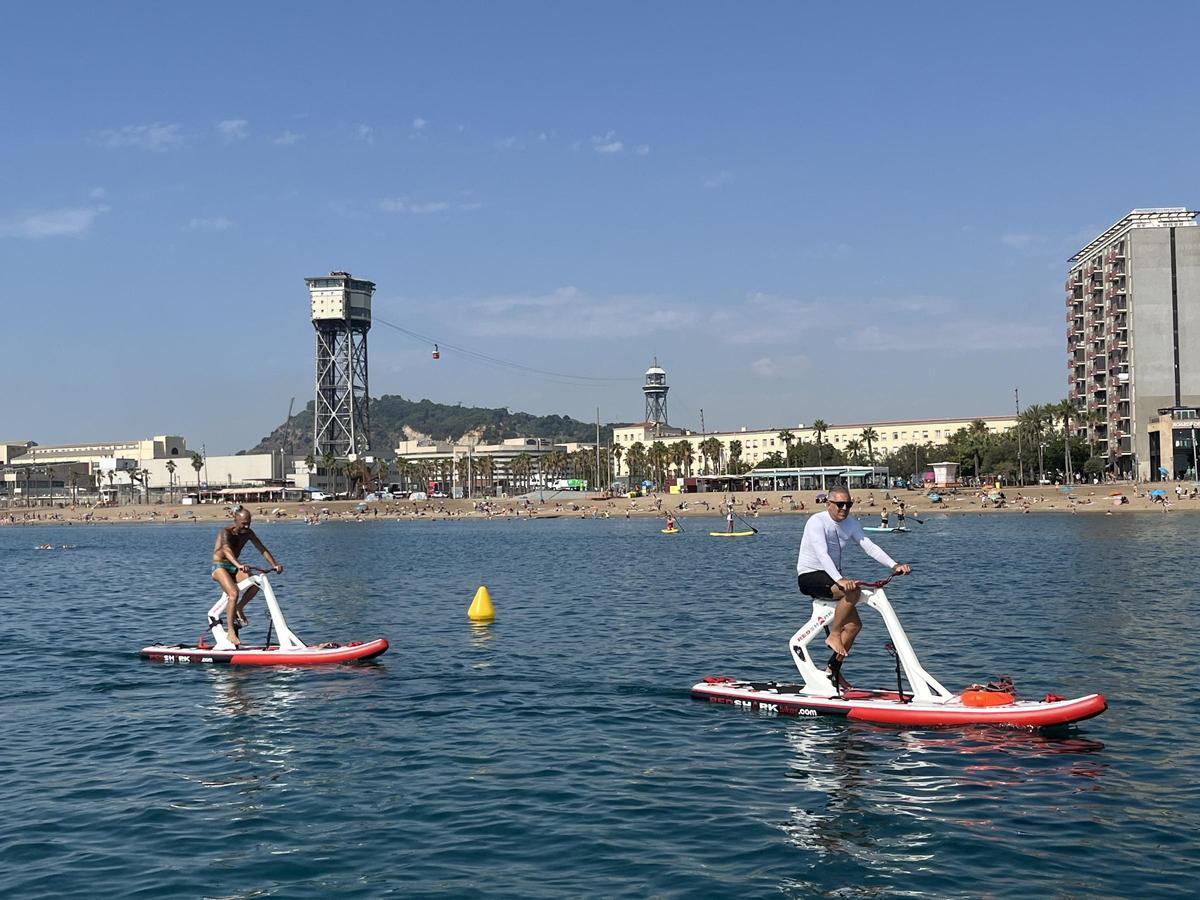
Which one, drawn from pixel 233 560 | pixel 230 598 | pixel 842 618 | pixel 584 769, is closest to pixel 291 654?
pixel 230 598

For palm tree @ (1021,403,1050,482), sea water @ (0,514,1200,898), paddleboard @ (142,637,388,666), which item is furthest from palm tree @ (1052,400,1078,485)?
paddleboard @ (142,637,388,666)

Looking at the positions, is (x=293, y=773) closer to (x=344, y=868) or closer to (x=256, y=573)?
(x=344, y=868)

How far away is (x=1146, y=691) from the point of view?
1873cm

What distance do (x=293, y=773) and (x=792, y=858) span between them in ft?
22.2

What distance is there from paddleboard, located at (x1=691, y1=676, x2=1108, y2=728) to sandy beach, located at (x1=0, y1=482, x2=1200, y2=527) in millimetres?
91561

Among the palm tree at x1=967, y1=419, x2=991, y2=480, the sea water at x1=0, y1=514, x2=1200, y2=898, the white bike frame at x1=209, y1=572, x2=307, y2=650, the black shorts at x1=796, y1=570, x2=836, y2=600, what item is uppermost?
the palm tree at x1=967, y1=419, x2=991, y2=480

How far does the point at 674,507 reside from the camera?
14712 centimetres

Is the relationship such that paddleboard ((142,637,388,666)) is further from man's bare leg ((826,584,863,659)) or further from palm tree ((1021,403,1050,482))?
palm tree ((1021,403,1050,482))

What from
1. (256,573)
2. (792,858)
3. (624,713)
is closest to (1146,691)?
(624,713)

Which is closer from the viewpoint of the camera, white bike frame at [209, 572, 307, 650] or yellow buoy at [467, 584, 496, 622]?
white bike frame at [209, 572, 307, 650]

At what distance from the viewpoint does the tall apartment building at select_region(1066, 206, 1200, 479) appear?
135000 millimetres

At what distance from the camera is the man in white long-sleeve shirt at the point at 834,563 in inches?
605

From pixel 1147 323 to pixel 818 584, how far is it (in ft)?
452

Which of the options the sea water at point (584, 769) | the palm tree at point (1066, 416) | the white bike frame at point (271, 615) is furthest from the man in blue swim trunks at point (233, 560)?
the palm tree at point (1066, 416)
